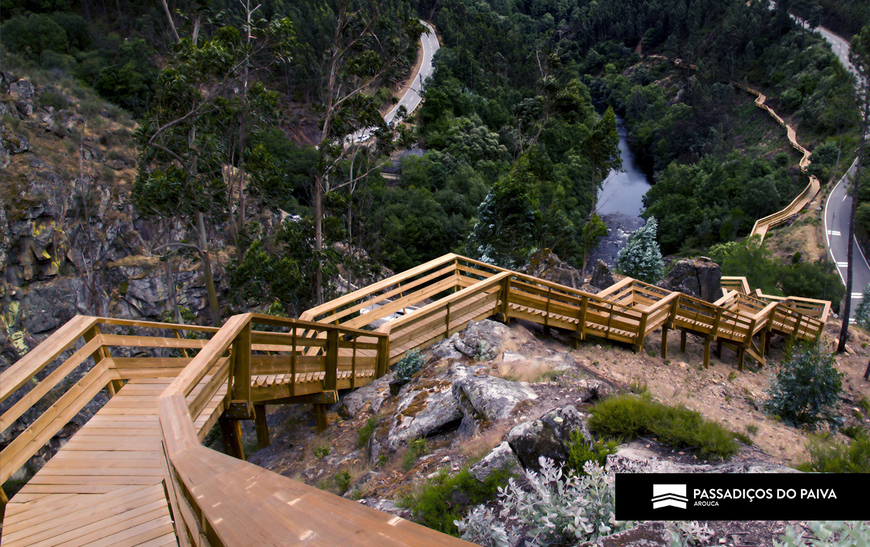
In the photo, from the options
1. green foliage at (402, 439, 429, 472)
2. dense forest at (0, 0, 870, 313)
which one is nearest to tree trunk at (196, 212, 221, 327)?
dense forest at (0, 0, 870, 313)

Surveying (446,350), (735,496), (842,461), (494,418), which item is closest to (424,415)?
(494,418)

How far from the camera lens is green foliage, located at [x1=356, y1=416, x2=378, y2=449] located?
19.4 feet

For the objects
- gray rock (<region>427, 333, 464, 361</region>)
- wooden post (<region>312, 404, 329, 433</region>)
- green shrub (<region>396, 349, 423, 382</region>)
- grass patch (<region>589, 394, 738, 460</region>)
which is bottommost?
wooden post (<region>312, 404, 329, 433</region>)

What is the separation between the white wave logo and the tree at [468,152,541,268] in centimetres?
1470

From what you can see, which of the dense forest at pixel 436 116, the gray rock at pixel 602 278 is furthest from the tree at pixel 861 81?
the gray rock at pixel 602 278

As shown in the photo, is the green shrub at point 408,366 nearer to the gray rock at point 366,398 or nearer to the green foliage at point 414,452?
the gray rock at point 366,398

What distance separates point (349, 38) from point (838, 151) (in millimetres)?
51799

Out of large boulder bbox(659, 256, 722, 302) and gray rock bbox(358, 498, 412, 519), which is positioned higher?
large boulder bbox(659, 256, 722, 302)

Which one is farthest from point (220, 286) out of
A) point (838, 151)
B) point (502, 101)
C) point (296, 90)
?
point (838, 151)

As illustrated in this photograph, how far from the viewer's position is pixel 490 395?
16.4 feet

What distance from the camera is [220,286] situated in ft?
84.3

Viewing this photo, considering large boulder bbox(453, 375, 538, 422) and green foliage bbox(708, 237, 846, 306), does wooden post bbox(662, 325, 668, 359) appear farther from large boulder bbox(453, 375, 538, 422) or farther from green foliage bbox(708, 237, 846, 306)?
green foliage bbox(708, 237, 846, 306)

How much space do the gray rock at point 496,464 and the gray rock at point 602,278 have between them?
1539cm

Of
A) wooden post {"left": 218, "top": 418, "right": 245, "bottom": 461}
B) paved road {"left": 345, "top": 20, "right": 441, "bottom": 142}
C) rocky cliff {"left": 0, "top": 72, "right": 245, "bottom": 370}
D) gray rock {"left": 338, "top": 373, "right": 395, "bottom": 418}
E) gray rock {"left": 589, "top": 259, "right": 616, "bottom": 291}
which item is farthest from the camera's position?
paved road {"left": 345, "top": 20, "right": 441, "bottom": 142}
